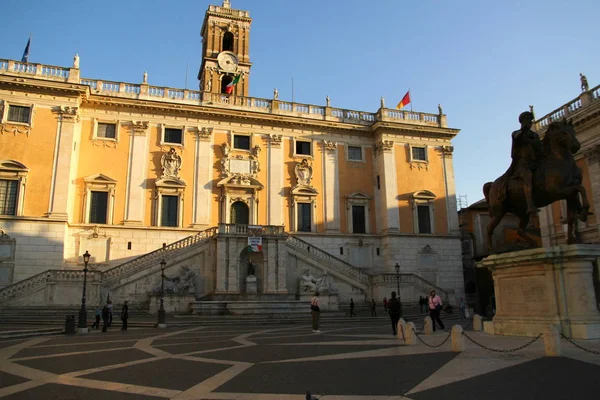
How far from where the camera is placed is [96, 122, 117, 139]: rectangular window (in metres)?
33.0

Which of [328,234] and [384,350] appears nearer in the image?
[384,350]

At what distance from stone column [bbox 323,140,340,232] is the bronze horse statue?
2488 cm

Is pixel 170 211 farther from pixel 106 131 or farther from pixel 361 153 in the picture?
pixel 361 153

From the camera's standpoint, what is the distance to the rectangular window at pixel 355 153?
3841 centimetres

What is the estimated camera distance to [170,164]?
33.6 meters

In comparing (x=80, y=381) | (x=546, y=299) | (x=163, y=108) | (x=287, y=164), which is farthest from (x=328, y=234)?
(x=80, y=381)

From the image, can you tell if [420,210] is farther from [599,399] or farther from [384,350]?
[599,399]

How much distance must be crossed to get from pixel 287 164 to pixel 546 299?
27736mm

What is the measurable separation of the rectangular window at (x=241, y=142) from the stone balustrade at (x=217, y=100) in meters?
2.21

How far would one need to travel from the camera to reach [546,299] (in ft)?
32.1

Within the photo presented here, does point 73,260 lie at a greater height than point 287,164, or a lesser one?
lesser

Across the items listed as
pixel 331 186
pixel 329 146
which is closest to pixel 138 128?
pixel 329 146

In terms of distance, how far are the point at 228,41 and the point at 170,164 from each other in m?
19.0

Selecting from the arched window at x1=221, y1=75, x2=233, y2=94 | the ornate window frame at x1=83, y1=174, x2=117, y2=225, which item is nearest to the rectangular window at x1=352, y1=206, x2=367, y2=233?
the arched window at x1=221, y1=75, x2=233, y2=94
